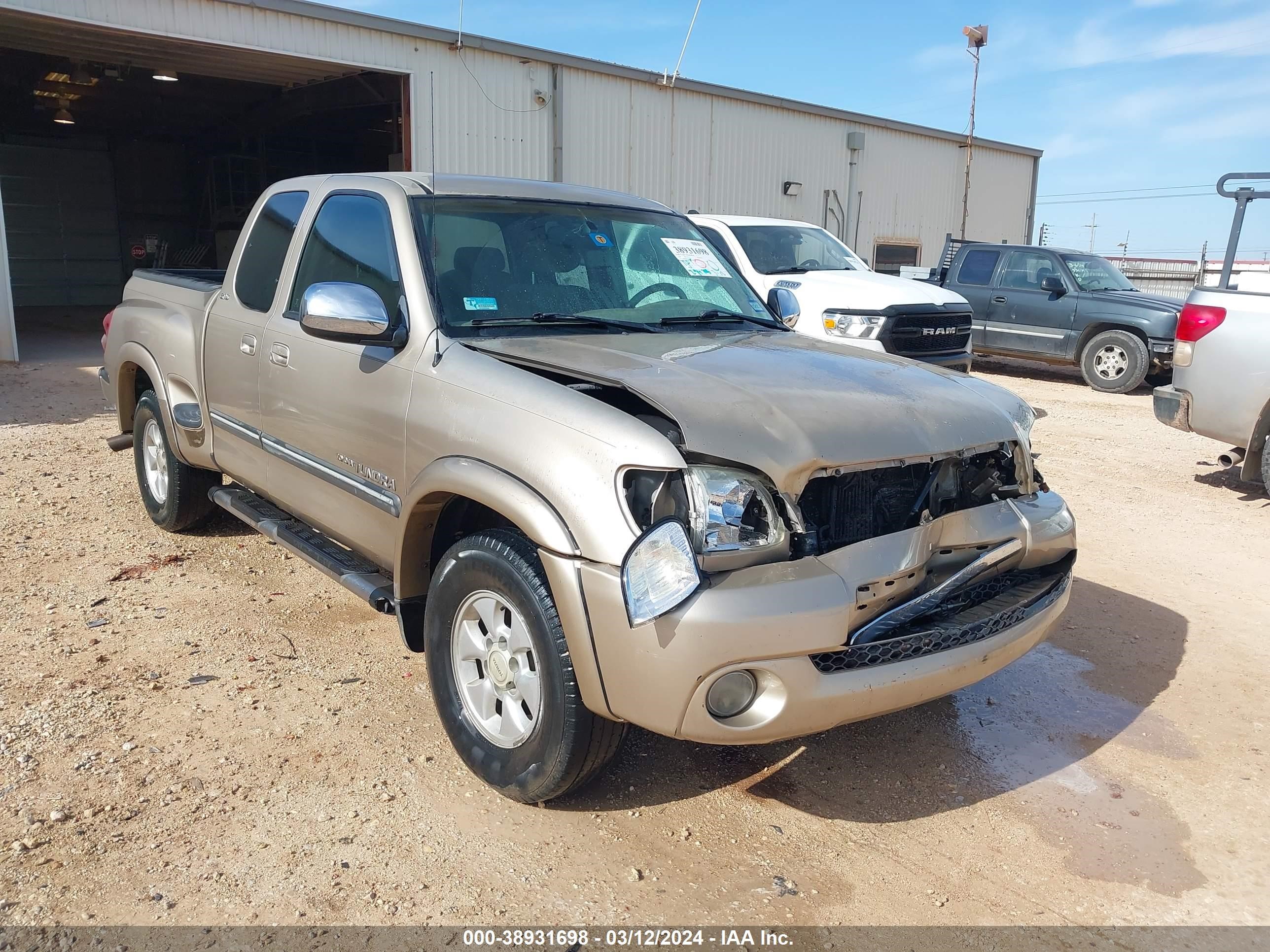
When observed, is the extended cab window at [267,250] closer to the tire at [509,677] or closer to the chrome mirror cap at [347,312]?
the chrome mirror cap at [347,312]

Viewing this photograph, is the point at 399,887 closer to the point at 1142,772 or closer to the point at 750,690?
the point at 750,690

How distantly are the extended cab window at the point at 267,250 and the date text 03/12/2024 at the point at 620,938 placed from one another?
3020 mm

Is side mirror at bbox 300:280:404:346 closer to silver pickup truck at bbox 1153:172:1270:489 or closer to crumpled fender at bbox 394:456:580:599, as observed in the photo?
crumpled fender at bbox 394:456:580:599

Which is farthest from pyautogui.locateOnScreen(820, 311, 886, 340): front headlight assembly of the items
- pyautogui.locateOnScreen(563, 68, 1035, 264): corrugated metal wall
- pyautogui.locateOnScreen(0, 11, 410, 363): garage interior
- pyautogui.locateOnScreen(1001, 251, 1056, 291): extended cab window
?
pyautogui.locateOnScreen(0, 11, 410, 363): garage interior

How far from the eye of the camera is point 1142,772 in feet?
11.5

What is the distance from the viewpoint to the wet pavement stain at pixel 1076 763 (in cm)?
297

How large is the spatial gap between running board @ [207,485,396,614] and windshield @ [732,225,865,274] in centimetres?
654

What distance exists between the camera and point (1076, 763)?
3.55 m

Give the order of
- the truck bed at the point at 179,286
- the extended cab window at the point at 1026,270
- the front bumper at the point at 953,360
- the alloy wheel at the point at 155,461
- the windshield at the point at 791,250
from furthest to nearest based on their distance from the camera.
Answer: the extended cab window at the point at 1026,270 < the windshield at the point at 791,250 < the front bumper at the point at 953,360 < the alloy wheel at the point at 155,461 < the truck bed at the point at 179,286

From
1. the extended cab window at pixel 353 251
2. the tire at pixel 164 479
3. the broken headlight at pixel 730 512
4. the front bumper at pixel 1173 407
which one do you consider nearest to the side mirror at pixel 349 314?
the extended cab window at pixel 353 251

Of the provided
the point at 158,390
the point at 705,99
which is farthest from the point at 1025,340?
the point at 158,390

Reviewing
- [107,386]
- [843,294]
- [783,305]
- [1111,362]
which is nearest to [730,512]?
[783,305]

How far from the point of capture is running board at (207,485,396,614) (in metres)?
3.68

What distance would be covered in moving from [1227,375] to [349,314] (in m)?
6.42
